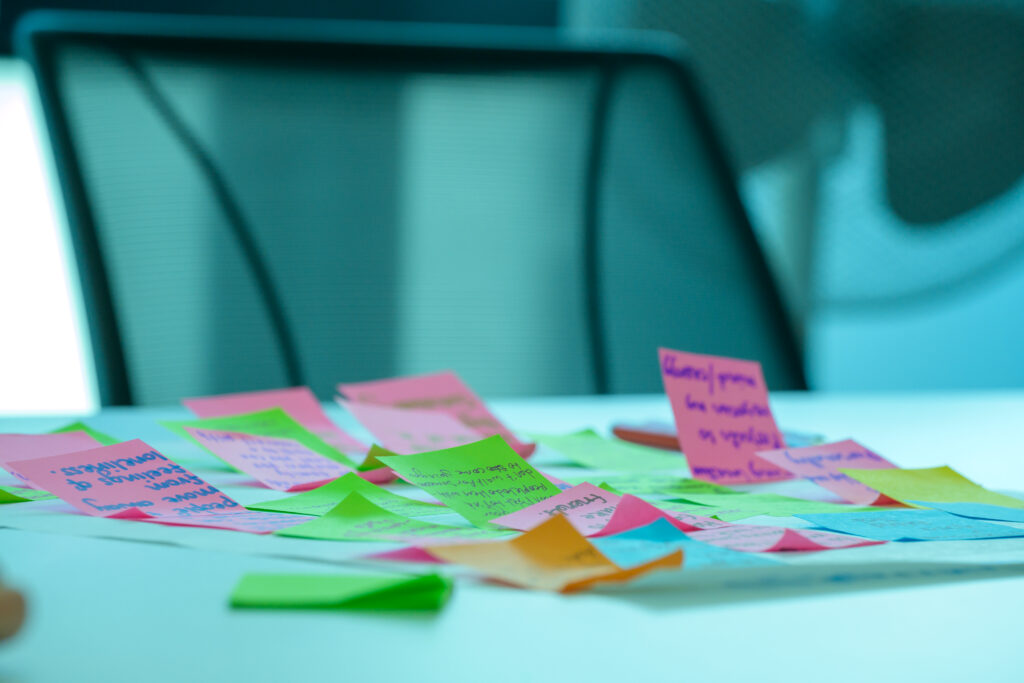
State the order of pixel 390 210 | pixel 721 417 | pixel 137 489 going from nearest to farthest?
pixel 137 489 < pixel 721 417 < pixel 390 210

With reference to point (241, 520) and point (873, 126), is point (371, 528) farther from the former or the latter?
point (873, 126)

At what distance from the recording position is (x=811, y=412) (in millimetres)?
638

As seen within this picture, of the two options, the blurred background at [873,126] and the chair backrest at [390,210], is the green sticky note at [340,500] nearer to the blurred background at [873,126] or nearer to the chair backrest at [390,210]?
the chair backrest at [390,210]

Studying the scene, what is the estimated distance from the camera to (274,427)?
1.28 feet

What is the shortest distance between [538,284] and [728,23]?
44cm

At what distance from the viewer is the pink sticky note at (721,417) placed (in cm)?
36

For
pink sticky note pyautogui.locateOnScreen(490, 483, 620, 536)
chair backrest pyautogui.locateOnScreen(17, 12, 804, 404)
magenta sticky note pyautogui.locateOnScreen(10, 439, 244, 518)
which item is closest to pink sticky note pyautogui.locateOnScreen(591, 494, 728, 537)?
pink sticky note pyautogui.locateOnScreen(490, 483, 620, 536)

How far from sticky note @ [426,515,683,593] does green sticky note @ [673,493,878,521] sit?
81 millimetres

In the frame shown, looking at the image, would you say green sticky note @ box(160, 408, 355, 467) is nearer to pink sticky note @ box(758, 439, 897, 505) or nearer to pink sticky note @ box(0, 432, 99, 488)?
pink sticky note @ box(0, 432, 99, 488)

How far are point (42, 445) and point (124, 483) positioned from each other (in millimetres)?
85

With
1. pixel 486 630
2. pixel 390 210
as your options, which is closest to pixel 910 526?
pixel 486 630

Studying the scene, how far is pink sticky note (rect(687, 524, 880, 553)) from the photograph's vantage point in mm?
217

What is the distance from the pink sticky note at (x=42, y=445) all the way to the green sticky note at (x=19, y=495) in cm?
2

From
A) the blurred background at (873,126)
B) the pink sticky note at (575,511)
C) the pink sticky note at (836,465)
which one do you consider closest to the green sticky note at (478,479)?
the pink sticky note at (575,511)
